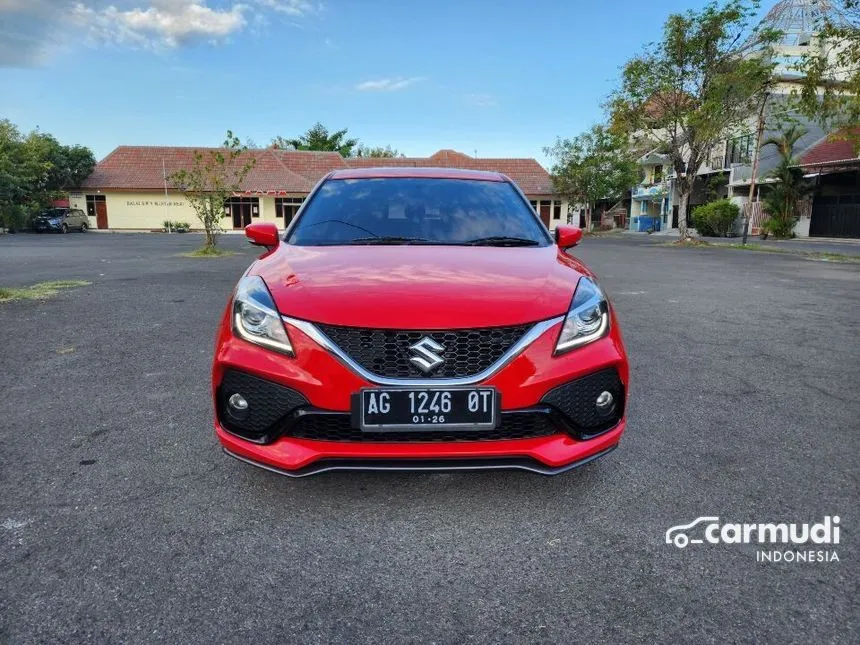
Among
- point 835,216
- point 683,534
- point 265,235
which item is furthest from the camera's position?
point 835,216

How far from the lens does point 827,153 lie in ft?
95.5

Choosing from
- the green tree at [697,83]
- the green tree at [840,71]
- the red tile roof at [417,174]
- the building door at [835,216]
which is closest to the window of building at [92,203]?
the green tree at [697,83]

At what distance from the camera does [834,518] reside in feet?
7.48

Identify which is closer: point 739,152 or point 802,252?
point 802,252

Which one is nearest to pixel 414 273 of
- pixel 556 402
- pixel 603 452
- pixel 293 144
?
pixel 556 402

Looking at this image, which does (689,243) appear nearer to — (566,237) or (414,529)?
(566,237)

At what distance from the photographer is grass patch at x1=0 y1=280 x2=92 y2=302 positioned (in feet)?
25.5

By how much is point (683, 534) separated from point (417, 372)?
119 cm

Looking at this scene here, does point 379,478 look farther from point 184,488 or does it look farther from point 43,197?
point 43,197

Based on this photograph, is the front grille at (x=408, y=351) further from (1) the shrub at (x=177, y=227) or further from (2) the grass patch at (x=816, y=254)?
(1) the shrub at (x=177, y=227)

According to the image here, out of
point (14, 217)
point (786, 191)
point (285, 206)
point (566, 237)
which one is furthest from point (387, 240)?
point (285, 206)

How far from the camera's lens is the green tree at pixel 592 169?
38.0 meters

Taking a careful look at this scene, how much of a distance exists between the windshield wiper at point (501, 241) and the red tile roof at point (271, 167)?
121ft

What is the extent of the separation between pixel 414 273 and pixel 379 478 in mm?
949
